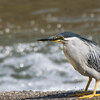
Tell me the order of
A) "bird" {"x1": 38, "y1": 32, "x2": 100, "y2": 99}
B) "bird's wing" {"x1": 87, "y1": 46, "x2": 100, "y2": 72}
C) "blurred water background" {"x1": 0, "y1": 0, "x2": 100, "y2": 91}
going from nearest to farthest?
"bird" {"x1": 38, "y1": 32, "x2": 100, "y2": 99} → "bird's wing" {"x1": 87, "y1": 46, "x2": 100, "y2": 72} → "blurred water background" {"x1": 0, "y1": 0, "x2": 100, "y2": 91}

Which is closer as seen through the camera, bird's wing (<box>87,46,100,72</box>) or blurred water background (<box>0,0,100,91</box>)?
bird's wing (<box>87,46,100,72</box>)

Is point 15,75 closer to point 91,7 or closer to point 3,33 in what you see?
point 3,33

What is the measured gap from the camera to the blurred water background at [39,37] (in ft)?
38.8

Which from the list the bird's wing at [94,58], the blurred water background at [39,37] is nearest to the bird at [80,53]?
the bird's wing at [94,58]

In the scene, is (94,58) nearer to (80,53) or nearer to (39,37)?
(80,53)

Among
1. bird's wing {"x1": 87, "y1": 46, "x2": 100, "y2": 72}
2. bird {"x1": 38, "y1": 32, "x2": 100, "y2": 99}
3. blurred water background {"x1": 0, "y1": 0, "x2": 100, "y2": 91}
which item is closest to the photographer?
bird {"x1": 38, "y1": 32, "x2": 100, "y2": 99}

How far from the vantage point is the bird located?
564cm

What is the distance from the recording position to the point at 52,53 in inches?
557

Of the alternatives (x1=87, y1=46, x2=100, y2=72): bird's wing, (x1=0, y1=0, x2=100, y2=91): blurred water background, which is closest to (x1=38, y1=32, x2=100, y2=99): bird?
(x1=87, y1=46, x2=100, y2=72): bird's wing

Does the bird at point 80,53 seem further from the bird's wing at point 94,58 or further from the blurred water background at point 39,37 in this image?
the blurred water background at point 39,37

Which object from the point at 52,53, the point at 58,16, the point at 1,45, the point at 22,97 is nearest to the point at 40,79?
the point at 52,53

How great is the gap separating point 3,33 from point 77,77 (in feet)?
23.1

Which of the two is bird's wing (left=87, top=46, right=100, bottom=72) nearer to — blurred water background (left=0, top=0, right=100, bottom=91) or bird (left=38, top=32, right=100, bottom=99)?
bird (left=38, top=32, right=100, bottom=99)

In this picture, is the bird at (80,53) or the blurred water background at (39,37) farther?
the blurred water background at (39,37)
